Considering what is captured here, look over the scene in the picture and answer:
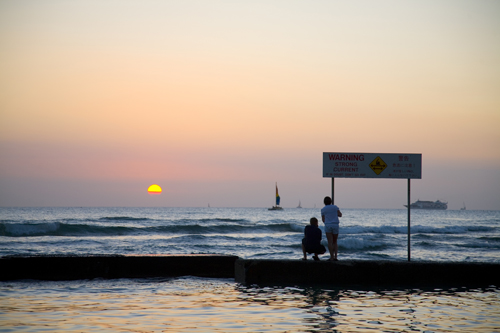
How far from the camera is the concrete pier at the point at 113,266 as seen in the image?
1259cm

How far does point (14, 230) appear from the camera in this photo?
40.0 metres

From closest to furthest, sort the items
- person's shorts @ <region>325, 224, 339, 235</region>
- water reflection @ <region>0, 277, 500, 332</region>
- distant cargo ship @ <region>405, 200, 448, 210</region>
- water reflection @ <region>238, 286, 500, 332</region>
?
water reflection @ <region>0, 277, 500, 332</region>, water reflection @ <region>238, 286, 500, 332</region>, person's shorts @ <region>325, 224, 339, 235</region>, distant cargo ship @ <region>405, 200, 448, 210</region>

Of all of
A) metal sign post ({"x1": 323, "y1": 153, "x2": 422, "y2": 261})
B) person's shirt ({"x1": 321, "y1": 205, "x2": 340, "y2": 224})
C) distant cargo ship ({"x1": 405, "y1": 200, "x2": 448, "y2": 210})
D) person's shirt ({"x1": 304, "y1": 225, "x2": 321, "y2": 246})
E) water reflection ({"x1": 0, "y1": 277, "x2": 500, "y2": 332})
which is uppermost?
metal sign post ({"x1": 323, "y1": 153, "x2": 422, "y2": 261})

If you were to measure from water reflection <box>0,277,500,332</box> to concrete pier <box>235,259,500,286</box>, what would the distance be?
0.52 m

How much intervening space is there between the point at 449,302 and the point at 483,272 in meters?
A: 2.76

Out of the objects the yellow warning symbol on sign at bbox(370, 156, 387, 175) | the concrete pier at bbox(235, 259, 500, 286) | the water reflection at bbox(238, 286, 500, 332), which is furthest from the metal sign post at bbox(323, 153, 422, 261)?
the water reflection at bbox(238, 286, 500, 332)

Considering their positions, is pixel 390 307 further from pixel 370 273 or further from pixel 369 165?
pixel 369 165

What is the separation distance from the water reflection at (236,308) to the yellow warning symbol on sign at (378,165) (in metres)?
3.12

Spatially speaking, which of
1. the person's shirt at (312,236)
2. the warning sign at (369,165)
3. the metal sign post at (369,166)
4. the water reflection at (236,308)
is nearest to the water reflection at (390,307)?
the water reflection at (236,308)

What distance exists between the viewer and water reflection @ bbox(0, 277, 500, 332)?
741cm

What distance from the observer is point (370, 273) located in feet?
38.2

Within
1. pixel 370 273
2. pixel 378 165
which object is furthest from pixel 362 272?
pixel 378 165

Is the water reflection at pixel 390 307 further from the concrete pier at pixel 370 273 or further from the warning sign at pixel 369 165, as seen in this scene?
the warning sign at pixel 369 165

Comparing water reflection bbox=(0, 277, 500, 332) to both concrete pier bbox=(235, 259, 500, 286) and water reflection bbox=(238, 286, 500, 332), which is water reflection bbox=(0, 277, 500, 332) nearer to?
water reflection bbox=(238, 286, 500, 332)
